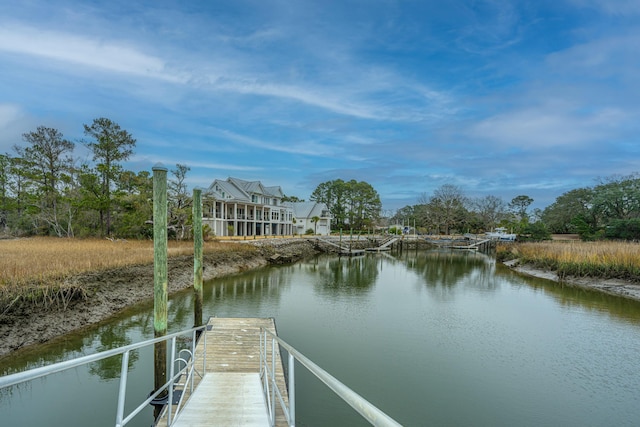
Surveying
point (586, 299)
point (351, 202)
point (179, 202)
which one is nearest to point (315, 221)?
point (351, 202)

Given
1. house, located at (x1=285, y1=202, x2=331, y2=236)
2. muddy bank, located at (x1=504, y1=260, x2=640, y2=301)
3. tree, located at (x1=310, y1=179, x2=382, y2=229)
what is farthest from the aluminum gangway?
tree, located at (x1=310, y1=179, x2=382, y2=229)

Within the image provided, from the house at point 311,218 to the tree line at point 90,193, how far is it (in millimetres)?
30189

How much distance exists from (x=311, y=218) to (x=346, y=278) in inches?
1368

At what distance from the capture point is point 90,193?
29.3 m

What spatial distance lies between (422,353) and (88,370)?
8.54 metres

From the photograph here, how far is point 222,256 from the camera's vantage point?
23.5 m

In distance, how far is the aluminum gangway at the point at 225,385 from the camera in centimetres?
217

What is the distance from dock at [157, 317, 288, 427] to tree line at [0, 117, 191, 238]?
22095 mm

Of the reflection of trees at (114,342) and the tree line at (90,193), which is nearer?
the reflection of trees at (114,342)

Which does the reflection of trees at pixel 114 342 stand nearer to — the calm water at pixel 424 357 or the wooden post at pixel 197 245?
the calm water at pixel 424 357

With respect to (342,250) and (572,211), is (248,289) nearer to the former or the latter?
(342,250)

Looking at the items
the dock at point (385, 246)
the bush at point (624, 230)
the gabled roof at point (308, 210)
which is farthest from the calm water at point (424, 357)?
the gabled roof at point (308, 210)

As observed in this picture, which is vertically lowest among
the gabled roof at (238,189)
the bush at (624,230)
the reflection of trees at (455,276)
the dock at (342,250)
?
the reflection of trees at (455,276)

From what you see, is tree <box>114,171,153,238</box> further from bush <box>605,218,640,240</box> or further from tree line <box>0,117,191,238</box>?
bush <box>605,218,640,240</box>
